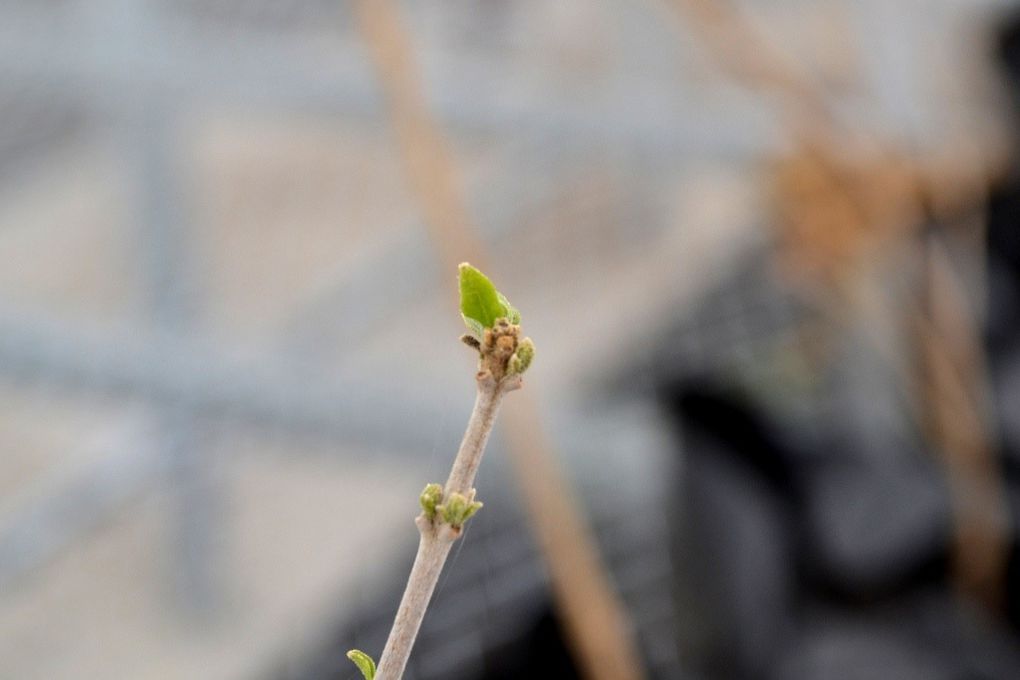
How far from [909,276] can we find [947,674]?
0.31 metres

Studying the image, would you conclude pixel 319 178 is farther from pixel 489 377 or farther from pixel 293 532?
pixel 489 377

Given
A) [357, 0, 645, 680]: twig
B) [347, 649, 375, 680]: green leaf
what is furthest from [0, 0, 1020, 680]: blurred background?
[347, 649, 375, 680]: green leaf

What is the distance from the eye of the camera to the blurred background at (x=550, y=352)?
15.7 inches

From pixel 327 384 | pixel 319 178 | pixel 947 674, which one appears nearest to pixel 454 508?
pixel 947 674

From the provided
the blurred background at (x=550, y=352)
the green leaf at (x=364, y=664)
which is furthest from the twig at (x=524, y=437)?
the green leaf at (x=364, y=664)

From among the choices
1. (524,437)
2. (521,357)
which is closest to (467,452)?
(521,357)

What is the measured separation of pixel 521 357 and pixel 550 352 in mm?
1060

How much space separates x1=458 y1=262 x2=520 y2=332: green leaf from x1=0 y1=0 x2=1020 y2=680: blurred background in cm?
21

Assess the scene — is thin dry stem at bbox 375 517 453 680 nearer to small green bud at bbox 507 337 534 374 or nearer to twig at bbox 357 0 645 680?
small green bud at bbox 507 337 534 374

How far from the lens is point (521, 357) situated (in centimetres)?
10

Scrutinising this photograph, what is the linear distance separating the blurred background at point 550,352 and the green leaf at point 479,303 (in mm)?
211

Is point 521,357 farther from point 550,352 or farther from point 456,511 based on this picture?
point 550,352

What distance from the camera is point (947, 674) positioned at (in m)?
0.37

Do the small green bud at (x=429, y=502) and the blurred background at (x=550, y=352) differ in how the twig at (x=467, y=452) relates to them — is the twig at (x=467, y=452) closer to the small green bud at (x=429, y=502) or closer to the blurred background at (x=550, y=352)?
the small green bud at (x=429, y=502)
